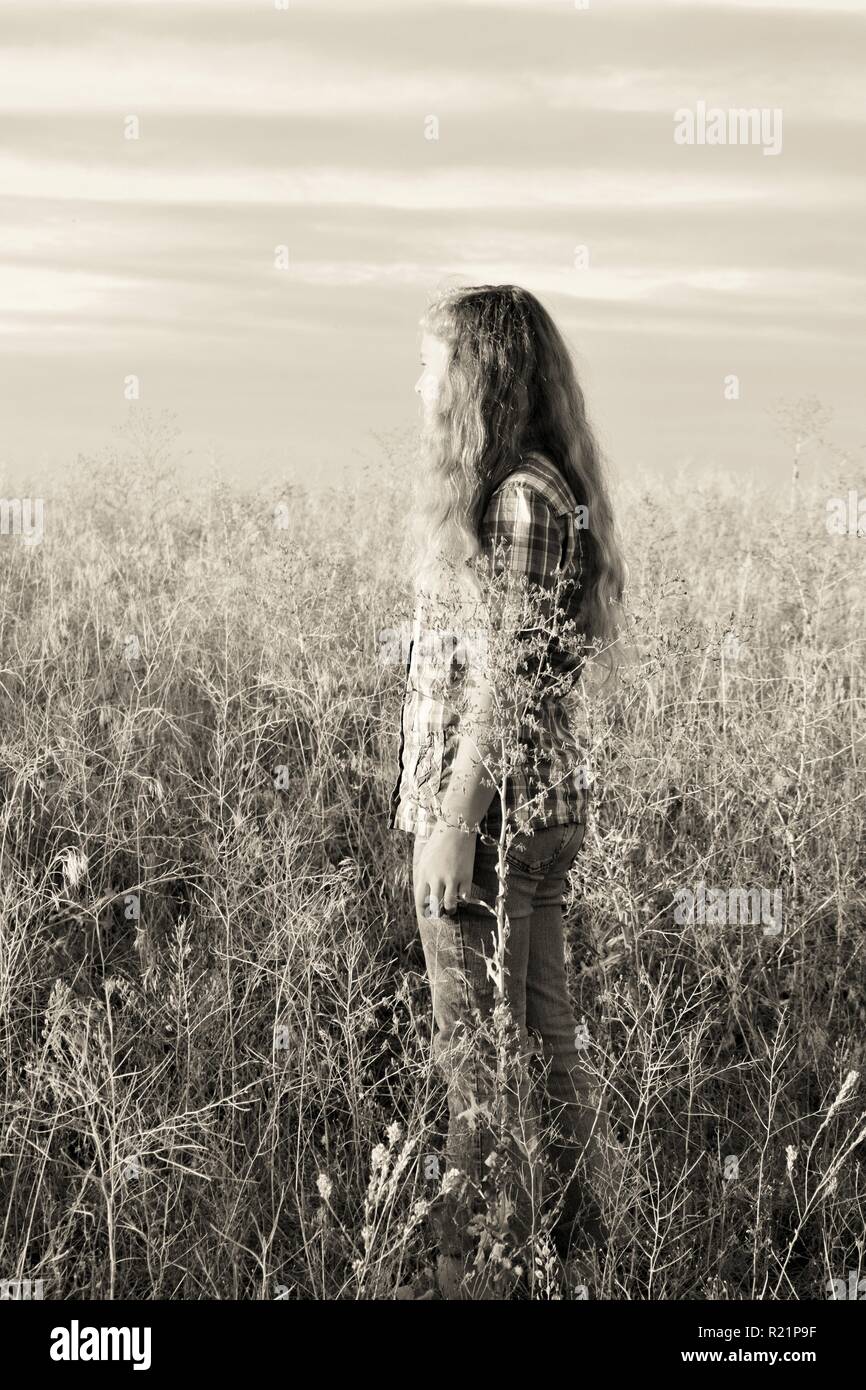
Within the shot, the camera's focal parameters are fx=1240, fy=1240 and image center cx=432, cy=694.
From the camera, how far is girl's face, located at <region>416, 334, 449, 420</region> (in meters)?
2.18

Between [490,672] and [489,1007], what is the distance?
1.90ft

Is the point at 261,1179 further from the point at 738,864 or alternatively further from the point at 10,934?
the point at 738,864

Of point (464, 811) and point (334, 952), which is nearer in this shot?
point (464, 811)

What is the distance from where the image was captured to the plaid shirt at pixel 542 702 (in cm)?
206

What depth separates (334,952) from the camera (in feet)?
9.55

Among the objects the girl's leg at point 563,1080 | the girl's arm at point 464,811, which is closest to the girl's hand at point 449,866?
the girl's arm at point 464,811

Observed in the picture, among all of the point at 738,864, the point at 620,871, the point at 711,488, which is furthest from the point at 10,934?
the point at 711,488

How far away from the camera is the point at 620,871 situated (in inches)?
110

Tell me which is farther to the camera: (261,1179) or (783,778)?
(783,778)

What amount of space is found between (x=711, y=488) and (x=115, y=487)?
422cm

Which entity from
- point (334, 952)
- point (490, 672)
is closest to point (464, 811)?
point (490, 672)

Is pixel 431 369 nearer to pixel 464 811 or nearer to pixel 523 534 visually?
pixel 523 534

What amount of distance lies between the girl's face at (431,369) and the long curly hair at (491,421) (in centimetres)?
1

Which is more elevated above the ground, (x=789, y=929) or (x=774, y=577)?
(x=774, y=577)
